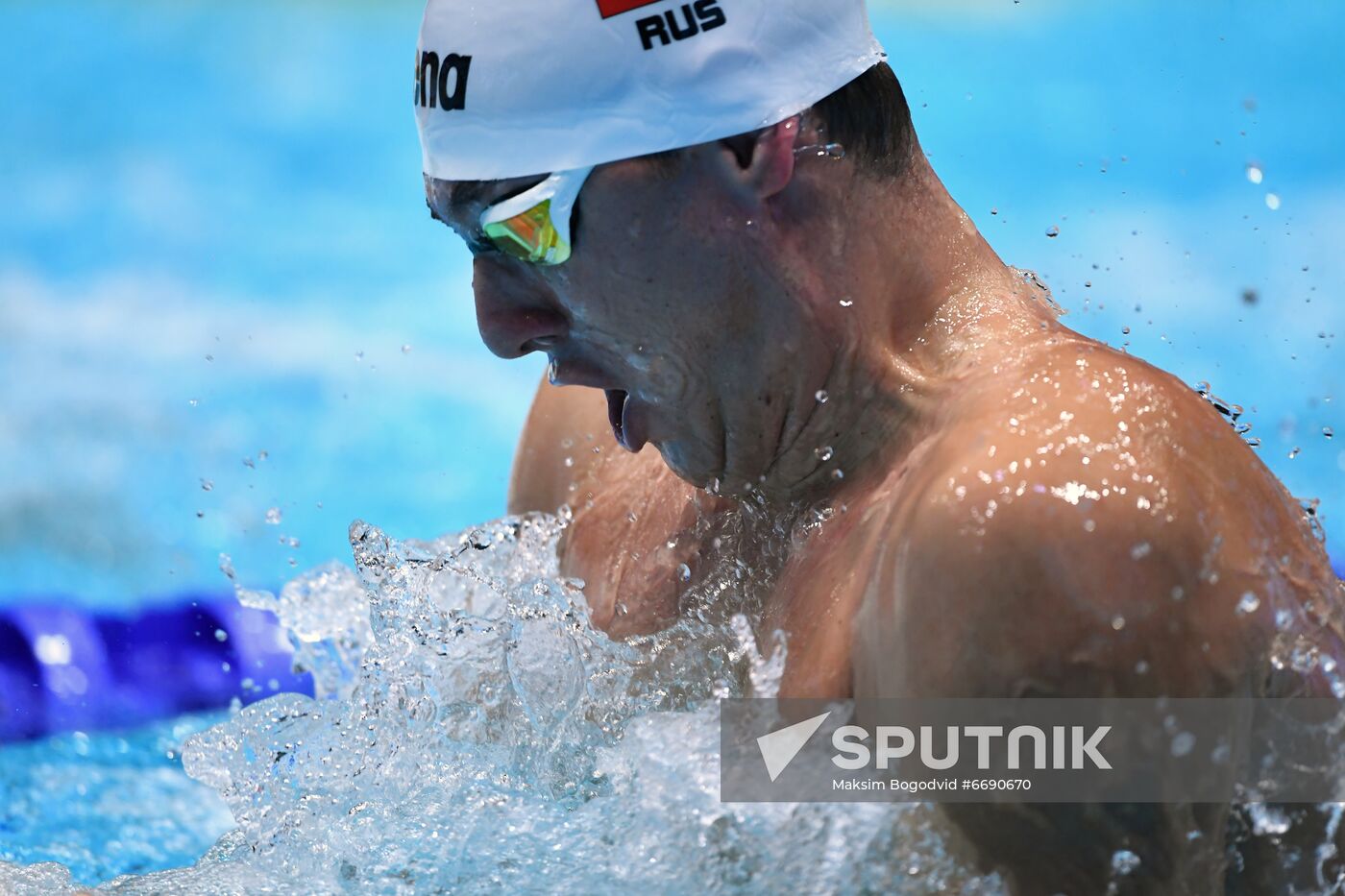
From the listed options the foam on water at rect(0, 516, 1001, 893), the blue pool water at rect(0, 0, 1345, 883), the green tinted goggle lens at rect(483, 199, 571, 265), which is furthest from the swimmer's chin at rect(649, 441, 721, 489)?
the blue pool water at rect(0, 0, 1345, 883)

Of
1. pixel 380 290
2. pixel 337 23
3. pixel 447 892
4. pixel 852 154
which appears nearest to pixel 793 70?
pixel 852 154

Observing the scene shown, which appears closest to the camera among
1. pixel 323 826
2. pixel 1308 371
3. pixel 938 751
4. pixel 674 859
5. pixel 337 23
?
pixel 938 751

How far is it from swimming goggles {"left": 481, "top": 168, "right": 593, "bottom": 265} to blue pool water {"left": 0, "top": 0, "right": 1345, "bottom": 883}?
7.48ft

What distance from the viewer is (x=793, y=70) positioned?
1.48 m

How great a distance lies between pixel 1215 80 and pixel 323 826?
495cm

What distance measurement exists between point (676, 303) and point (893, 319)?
0.22 m

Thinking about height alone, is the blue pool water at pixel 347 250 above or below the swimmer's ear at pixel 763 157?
above

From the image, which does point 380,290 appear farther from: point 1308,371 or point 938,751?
point 938,751

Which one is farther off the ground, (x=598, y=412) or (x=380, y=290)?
(x=380, y=290)

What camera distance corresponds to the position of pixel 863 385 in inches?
58.7

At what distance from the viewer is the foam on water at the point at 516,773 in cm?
136

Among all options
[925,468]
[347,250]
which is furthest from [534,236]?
[347,250]

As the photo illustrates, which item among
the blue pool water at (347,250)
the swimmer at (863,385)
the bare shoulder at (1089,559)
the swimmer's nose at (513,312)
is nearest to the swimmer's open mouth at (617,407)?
the swimmer at (863,385)

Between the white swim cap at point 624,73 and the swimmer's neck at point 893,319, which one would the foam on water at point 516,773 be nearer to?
the swimmer's neck at point 893,319
